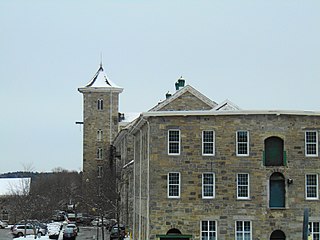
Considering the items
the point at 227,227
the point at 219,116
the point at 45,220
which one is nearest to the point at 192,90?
the point at 219,116

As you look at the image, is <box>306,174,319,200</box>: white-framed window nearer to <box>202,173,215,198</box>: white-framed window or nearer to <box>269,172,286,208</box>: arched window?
<box>269,172,286,208</box>: arched window

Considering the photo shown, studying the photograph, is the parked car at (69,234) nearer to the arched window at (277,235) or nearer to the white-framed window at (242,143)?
the white-framed window at (242,143)

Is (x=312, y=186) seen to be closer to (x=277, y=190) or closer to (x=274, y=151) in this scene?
(x=277, y=190)

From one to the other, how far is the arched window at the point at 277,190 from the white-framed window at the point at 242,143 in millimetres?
2107

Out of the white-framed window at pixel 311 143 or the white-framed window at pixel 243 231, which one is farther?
the white-framed window at pixel 311 143

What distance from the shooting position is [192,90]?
168 feet

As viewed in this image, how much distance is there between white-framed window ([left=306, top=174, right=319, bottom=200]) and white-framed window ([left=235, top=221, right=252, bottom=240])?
12.9 ft

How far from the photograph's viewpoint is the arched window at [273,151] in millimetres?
40688

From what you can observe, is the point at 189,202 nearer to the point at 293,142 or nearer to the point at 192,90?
the point at 293,142

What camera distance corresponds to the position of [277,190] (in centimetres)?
4053

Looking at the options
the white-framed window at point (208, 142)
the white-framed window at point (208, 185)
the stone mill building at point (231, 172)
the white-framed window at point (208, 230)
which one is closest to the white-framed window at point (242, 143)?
the stone mill building at point (231, 172)

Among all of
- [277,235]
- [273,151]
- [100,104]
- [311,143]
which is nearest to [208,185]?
[273,151]

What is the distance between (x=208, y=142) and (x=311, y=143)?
19.4 ft

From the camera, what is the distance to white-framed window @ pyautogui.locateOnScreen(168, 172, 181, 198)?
40.5 meters
